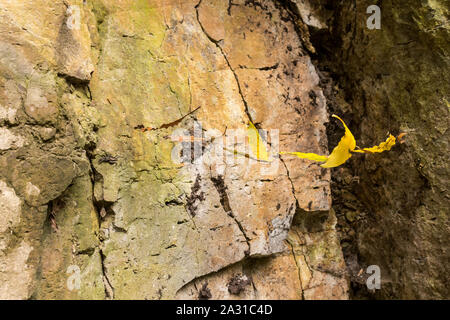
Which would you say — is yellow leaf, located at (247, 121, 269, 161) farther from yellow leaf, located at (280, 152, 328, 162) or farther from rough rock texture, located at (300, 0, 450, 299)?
rough rock texture, located at (300, 0, 450, 299)

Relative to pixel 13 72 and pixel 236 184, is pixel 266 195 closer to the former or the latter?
pixel 236 184

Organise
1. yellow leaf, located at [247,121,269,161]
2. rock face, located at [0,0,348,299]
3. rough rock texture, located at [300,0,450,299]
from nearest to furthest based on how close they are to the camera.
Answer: rock face, located at [0,0,348,299] < rough rock texture, located at [300,0,450,299] < yellow leaf, located at [247,121,269,161]

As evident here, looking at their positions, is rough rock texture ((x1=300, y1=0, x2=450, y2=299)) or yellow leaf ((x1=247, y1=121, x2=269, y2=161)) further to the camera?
yellow leaf ((x1=247, y1=121, x2=269, y2=161))

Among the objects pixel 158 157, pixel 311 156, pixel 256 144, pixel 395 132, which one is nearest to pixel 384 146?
pixel 395 132

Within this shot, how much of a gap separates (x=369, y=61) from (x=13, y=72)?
1.63 metres

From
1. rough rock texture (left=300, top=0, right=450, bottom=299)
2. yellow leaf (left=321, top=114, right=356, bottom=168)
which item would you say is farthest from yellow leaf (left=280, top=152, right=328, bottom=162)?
rough rock texture (left=300, top=0, right=450, bottom=299)

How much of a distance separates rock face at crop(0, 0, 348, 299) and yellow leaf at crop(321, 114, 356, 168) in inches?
2.6

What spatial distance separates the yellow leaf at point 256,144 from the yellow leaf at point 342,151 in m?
0.34

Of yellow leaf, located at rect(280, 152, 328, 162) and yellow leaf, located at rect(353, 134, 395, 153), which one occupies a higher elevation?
yellow leaf, located at rect(353, 134, 395, 153)

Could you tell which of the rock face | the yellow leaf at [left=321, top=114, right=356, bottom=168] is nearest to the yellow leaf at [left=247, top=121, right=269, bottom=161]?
the rock face

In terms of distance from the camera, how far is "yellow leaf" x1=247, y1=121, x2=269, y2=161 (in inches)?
75.3

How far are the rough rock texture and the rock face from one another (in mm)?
157

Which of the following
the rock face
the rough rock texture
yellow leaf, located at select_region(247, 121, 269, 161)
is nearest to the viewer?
the rock face

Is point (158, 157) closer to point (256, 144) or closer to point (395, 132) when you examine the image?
point (256, 144)
